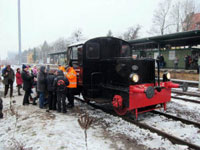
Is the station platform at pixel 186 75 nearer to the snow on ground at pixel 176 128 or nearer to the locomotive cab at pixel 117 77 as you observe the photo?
the locomotive cab at pixel 117 77

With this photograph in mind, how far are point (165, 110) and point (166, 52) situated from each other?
12399 millimetres

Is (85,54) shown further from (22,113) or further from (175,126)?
(175,126)

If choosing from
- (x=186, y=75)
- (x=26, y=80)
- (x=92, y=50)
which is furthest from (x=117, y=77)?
(x=186, y=75)

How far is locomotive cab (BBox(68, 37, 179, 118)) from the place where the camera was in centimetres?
488

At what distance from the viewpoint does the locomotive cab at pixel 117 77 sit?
4.88 meters

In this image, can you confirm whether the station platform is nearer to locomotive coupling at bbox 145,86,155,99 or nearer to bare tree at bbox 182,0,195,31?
locomotive coupling at bbox 145,86,155,99

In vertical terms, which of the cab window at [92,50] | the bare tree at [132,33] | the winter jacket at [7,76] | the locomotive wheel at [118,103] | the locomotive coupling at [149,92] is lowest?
the locomotive wheel at [118,103]

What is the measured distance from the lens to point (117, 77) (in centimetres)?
547

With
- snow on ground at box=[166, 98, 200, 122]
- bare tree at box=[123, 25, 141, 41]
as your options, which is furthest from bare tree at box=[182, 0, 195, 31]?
snow on ground at box=[166, 98, 200, 122]

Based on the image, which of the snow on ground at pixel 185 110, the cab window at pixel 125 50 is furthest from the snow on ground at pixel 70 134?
the cab window at pixel 125 50

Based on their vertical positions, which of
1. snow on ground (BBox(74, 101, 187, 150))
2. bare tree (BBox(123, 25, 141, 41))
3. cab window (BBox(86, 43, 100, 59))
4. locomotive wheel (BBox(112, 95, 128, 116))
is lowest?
snow on ground (BBox(74, 101, 187, 150))

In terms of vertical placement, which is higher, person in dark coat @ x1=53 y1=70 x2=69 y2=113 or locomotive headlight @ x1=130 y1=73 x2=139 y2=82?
locomotive headlight @ x1=130 y1=73 x2=139 y2=82

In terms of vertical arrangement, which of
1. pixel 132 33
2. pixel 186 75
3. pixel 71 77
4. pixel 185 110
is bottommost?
pixel 185 110

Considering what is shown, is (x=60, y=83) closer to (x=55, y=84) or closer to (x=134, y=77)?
(x=55, y=84)
